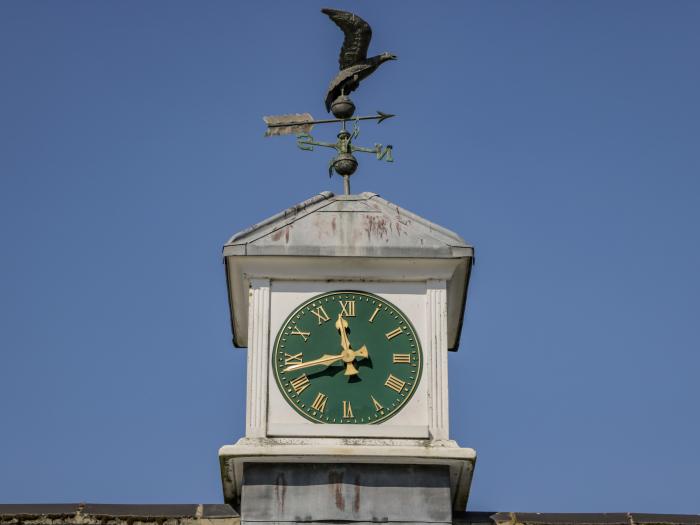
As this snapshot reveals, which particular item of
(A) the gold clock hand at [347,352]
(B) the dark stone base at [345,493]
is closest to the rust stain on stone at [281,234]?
(A) the gold clock hand at [347,352]

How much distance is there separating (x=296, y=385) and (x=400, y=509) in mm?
2037

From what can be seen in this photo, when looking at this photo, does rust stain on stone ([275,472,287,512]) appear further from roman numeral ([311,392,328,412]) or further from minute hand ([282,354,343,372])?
minute hand ([282,354,343,372])

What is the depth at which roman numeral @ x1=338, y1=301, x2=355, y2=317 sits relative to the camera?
25.1 m

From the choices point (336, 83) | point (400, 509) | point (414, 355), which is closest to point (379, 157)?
point (336, 83)

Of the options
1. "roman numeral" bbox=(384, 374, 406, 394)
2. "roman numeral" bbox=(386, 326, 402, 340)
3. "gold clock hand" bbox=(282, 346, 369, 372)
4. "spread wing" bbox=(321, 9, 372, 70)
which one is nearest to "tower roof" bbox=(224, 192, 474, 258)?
"roman numeral" bbox=(386, 326, 402, 340)

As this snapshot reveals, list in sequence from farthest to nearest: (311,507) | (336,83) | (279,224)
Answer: (336,83) → (279,224) → (311,507)

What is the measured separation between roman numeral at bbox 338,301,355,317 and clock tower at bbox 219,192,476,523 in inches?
0.5

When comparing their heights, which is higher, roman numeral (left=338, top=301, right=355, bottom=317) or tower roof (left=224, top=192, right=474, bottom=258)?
tower roof (left=224, top=192, right=474, bottom=258)

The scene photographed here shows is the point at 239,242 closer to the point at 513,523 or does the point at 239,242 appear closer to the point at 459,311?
the point at 459,311

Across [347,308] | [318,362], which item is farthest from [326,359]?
[347,308]

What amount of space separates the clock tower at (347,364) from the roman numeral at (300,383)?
0.02 metres

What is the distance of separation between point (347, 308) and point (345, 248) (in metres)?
0.78

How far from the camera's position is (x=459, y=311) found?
86.1 ft

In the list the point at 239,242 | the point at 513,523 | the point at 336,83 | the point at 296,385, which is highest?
the point at 336,83
